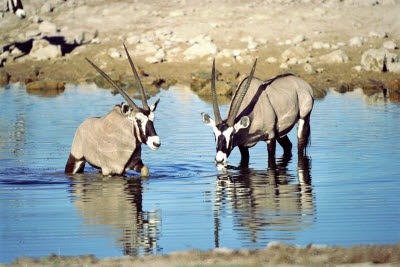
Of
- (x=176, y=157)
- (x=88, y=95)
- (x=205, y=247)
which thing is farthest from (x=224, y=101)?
(x=205, y=247)

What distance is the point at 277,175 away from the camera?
35.7ft

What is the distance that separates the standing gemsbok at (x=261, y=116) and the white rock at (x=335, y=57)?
14.9 metres

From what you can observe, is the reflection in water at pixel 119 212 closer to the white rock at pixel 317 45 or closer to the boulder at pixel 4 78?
the boulder at pixel 4 78

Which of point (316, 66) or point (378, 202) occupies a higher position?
point (316, 66)

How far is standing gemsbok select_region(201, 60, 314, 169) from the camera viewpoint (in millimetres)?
10727

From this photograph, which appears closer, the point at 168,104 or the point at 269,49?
the point at 168,104

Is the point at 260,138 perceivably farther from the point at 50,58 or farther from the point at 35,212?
the point at 50,58

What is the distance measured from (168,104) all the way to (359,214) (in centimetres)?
1320

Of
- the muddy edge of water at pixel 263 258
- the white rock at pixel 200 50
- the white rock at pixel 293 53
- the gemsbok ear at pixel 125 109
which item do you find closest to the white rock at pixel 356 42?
the white rock at pixel 293 53

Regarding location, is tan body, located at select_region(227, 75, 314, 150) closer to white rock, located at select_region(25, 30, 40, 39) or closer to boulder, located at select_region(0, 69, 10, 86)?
boulder, located at select_region(0, 69, 10, 86)

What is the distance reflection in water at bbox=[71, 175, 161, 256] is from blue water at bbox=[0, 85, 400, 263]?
12 millimetres

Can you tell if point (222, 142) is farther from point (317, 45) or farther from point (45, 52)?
point (45, 52)

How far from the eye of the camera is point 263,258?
5.81m

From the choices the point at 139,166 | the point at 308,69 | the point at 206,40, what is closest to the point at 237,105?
the point at 139,166
